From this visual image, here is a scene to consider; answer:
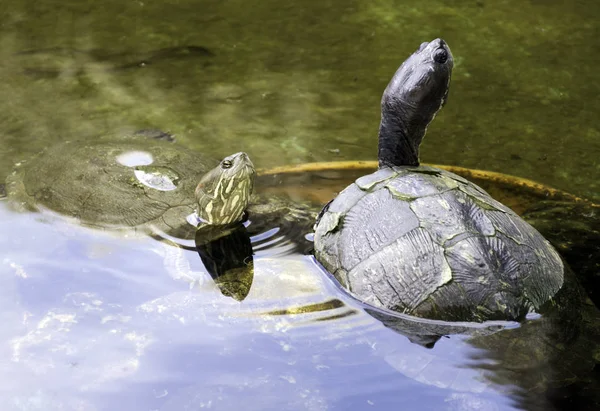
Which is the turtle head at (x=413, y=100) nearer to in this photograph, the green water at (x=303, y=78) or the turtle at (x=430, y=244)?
the turtle at (x=430, y=244)

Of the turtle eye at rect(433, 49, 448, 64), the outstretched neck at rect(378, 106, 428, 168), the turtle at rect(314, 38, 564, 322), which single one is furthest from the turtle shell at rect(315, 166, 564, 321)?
the turtle eye at rect(433, 49, 448, 64)

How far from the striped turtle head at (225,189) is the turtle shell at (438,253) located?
0.58 meters

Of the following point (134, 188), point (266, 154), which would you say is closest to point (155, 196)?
point (134, 188)

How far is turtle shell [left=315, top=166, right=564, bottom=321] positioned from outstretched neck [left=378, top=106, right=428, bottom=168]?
0.25 m

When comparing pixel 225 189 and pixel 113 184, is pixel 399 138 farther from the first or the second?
pixel 113 184

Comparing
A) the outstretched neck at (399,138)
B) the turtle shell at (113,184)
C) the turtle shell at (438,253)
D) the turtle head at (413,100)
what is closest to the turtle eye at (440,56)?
the turtle head at (413,100)

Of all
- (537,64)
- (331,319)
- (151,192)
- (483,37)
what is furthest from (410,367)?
(483,37)

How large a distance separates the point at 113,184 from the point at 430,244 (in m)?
1.50

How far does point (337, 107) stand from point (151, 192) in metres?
1.82

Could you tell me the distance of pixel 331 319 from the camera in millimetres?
2557

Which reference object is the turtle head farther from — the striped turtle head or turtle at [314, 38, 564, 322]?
the striped turtle head

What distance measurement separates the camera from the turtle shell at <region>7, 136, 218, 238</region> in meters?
Answer: 3.09

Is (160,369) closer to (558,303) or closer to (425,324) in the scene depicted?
→ (425,324)

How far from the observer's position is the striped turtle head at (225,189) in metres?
3.15
